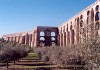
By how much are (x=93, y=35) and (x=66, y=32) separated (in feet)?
166

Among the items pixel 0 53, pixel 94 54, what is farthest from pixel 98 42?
pixel 0 53

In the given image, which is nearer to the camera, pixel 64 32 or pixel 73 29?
pixel 73 29

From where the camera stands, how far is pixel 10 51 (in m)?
26.6

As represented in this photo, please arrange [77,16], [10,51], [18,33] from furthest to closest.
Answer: [18,33] < [77,16] < [10,51]

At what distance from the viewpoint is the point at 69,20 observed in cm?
5828

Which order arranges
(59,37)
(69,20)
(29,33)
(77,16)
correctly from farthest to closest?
(29,33)
(59,37)
(69,20)
(77,16)

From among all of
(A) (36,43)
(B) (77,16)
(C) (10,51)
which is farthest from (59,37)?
(C) (10,51)

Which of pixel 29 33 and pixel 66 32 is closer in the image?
pixel 66 32

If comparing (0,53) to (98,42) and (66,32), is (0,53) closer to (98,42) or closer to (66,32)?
(98,42)

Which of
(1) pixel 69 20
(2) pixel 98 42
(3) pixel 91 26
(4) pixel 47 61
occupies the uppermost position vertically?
(1) pixel 69 20

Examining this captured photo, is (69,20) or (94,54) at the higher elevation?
(69,20)

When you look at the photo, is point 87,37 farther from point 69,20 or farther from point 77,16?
point 69,20

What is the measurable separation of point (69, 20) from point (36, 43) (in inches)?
598

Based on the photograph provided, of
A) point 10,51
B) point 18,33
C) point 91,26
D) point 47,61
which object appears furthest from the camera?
point 18,33
